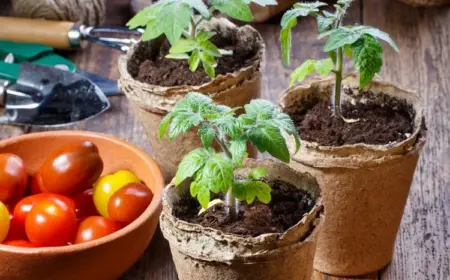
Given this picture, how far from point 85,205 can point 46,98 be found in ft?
1.30

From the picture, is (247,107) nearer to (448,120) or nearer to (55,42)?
(448,120)

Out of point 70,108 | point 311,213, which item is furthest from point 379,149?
point 70,108

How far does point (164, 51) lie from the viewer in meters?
1.57

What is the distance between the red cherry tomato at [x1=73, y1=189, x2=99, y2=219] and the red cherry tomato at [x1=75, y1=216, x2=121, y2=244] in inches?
3.6

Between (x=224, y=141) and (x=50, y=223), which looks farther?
(x=50, y=223)

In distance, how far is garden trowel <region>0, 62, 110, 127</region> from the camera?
177 cm

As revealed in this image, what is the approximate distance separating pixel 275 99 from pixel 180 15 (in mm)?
623

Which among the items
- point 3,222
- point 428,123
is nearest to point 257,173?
point 3,222

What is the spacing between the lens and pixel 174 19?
129 centimetres

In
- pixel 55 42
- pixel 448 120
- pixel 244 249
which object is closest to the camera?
pixel 244 249

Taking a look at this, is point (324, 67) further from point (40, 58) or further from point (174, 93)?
point (40, 58)

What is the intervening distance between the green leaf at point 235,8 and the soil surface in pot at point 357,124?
17cm

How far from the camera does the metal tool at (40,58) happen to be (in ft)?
6.25

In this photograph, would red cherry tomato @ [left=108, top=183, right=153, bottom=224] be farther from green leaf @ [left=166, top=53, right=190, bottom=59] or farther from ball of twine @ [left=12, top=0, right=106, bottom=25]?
ball of twine @ [left=12, top=0, right=106, bottom=25]
